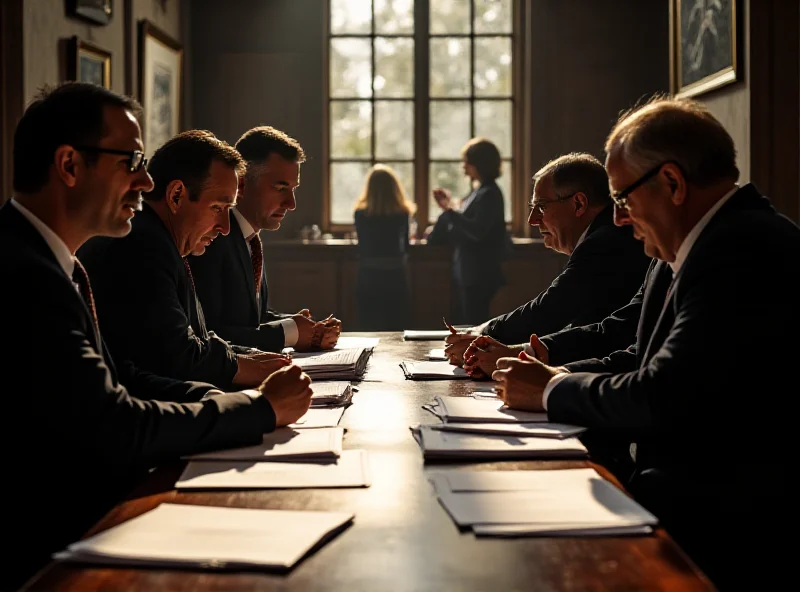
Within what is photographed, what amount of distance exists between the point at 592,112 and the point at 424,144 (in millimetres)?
1365

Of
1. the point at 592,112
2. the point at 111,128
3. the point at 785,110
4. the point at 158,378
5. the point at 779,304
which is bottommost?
the point at 158,378

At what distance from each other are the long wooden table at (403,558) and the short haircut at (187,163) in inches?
49.9

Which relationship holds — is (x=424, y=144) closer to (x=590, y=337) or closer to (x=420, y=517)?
(x=590, y=337)

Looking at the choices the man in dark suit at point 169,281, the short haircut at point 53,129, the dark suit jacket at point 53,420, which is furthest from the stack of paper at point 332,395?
the short haircut at point 53,129

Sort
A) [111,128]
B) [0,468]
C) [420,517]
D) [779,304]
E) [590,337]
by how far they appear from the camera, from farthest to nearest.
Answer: [590,337] < [111,128] < [779,304] < [0,468] < [420,517]

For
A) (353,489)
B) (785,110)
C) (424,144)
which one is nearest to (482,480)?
(353,489)

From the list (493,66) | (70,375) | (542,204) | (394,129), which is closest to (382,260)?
(394,129)

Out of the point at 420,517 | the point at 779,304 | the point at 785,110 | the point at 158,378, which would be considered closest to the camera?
the point at 420,517

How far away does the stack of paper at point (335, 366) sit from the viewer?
8.93 ft

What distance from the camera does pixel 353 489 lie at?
60.4 inches

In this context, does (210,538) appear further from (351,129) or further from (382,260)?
(351,129)

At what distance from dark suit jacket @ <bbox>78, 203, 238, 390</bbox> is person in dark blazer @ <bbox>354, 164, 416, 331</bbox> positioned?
426cm

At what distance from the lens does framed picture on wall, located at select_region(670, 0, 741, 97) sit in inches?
193

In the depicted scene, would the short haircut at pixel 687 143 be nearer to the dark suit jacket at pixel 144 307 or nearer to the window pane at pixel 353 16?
the dark suit jacket at pixel 144 307
